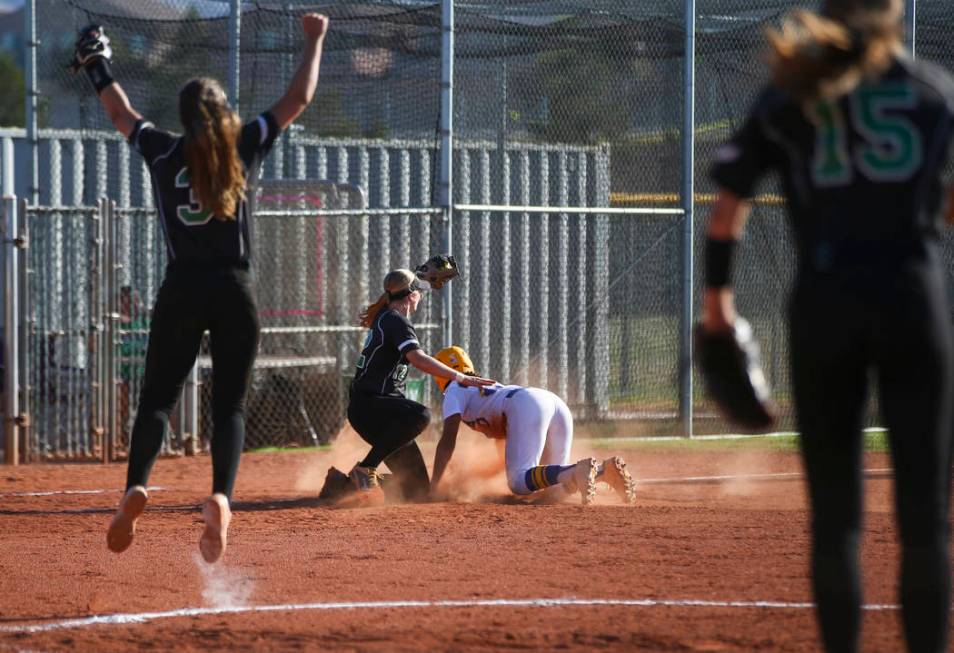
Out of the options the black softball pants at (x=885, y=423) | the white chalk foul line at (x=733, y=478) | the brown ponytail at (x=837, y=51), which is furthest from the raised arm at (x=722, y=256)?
the white chalk foul line at (x=733, y=478)

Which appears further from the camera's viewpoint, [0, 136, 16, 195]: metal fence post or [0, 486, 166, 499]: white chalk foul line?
[0, 136, 16, 195]: metal fence post

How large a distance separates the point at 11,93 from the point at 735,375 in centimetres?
5644

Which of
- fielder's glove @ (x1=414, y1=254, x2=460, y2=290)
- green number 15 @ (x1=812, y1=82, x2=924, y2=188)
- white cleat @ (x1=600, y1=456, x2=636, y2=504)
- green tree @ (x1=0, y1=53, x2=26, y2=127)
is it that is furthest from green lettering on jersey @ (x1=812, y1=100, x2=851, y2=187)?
green tree @ (x1=0, y1=53, x2=26, y2=127)

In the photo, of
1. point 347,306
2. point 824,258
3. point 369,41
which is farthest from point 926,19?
point 824,258

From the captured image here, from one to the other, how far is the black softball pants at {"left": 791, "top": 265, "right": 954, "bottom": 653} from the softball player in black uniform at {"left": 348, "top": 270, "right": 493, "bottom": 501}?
574 cm

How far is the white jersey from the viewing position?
963 cm

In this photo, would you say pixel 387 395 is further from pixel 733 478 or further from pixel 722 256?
pixel 722 256

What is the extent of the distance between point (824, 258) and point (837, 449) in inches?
19.7

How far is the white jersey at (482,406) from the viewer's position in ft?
31.6

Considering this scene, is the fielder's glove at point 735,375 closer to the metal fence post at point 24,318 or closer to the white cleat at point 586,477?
the white cleat at point 586,477

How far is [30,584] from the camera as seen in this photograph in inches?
257

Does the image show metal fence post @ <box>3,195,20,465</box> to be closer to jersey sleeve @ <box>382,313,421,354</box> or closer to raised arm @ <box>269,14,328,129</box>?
jersey sleeve @ <box>382,313,421,354</box>

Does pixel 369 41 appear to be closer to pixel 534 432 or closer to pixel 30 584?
pixel 534 432

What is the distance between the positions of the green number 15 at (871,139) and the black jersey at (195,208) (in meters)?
2.64
